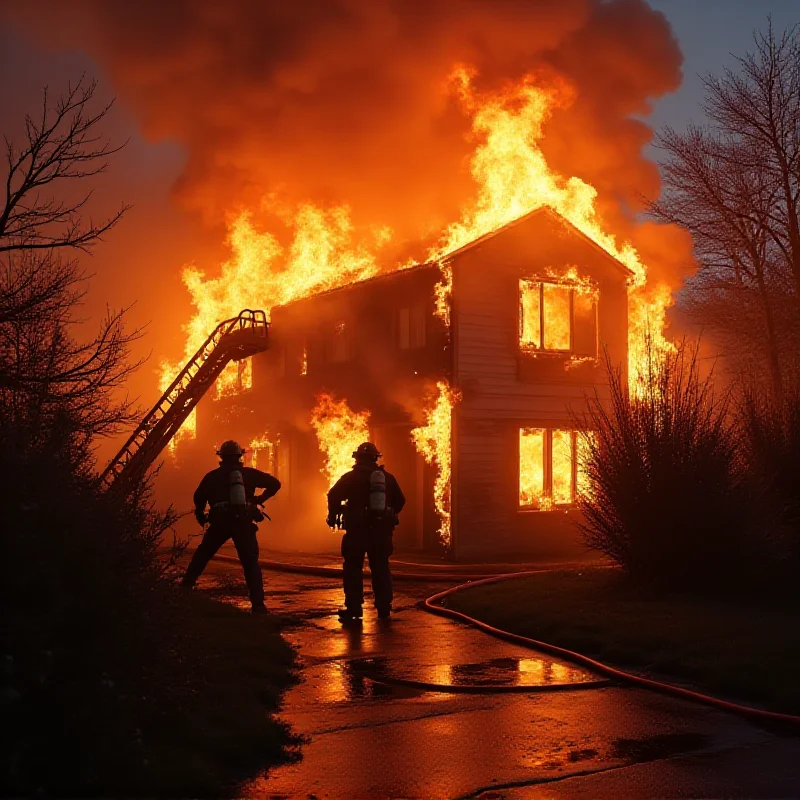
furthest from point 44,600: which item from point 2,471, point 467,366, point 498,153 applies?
point 498,153

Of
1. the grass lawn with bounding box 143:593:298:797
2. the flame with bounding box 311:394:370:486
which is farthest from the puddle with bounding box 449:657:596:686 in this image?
the flame with bounding box 311:394:370:486

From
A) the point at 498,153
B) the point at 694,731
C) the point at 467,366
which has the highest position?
the point at 498,153

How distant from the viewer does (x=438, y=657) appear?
903 cm

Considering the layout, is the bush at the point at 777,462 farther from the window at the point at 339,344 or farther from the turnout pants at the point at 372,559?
the window at the point at 339,344

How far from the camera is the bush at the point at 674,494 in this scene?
12.3 meters

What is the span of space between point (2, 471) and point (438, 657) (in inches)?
199

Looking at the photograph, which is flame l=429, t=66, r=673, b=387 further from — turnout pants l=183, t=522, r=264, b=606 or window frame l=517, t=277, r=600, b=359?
turnout pants l=183, t=522, r=264, b=606

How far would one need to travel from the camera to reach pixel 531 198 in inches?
931

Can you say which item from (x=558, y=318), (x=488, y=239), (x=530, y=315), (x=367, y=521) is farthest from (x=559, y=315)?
(x=367, y=521)

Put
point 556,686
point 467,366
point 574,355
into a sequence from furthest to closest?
1. point 574,355
2. point 467,366
3. point 556,686

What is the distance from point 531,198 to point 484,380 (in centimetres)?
517

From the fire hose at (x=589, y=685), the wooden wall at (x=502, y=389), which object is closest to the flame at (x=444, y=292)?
the wooden wall at (x=502, y=389)

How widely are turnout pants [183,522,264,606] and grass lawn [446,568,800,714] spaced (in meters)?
2.30

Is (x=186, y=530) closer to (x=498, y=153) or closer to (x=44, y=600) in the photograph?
(x=498, y=153)
